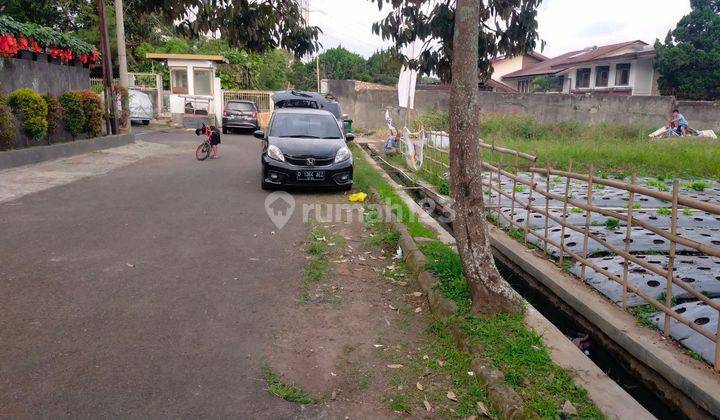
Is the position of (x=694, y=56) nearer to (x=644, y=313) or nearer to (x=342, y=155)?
(x=342, y=155)

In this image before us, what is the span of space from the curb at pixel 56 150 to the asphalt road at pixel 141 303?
359 cm

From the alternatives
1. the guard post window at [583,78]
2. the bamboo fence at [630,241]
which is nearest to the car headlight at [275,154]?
the bamboo fence at [630,241]

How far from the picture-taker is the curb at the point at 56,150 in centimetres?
1178

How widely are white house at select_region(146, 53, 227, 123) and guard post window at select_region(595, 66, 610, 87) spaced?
24281mm

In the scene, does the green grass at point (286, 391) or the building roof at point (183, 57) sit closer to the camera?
the green grass at point (286, 391)

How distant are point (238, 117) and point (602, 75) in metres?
25.0

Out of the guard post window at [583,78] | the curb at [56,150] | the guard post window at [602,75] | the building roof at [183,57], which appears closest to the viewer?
the curb at [56,150]

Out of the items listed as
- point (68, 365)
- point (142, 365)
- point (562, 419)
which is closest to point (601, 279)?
point (562, 419)

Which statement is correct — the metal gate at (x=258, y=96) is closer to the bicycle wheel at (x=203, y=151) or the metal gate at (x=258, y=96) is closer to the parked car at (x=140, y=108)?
the parked car at (x=140, y=108)

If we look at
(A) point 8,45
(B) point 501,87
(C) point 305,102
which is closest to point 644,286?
(A) point 8,45

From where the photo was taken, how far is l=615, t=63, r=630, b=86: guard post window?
112 ft

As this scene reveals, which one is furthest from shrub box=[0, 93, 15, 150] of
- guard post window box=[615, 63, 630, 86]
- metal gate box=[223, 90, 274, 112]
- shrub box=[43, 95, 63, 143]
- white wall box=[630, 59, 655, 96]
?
guard post window box=[615, 63, 630, 86]

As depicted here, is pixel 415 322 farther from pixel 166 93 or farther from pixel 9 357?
pixel 166 93

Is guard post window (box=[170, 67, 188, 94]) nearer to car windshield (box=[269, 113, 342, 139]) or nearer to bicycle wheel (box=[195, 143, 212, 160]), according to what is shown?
bicycle wheel (box=[195, 143, 212, 160])
